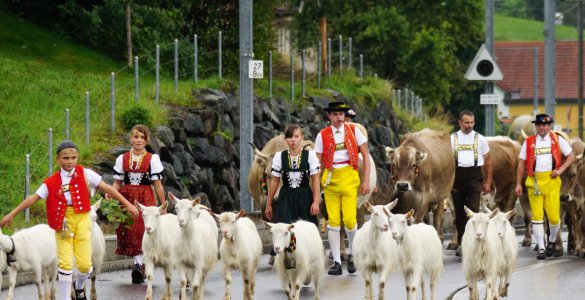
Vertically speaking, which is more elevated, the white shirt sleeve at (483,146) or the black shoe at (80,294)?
the white shirt sleeve at (483,146)

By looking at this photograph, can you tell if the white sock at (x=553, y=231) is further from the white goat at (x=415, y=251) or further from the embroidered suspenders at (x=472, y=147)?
the white goat at (x=415, y=251)

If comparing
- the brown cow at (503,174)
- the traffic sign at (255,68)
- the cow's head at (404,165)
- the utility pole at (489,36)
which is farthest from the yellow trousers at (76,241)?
the utility pole at (489,36)

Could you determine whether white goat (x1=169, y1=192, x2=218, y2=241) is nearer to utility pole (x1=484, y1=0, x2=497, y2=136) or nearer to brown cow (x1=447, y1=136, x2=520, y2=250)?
brown cow (x1=447, y1=136, x2=520, y2=250)

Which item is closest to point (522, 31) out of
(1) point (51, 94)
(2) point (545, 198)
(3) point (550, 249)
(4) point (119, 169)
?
(1) point (51, 94)

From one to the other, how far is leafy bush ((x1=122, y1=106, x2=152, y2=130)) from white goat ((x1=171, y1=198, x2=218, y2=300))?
1336cm

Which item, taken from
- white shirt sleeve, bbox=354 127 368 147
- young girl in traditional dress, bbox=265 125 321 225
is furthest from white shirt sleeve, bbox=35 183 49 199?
white shirt sleeve, bbox=354 127 368 147

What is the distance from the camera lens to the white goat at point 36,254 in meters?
17.5

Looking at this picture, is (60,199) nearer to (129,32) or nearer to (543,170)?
(543,170)

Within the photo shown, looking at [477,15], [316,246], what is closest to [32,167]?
[316,246]

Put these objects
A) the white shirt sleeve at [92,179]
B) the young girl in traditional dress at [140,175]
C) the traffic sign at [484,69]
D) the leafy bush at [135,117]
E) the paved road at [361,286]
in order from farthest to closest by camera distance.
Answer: the traffic sign at [484,69] < the leafy bush at [135,117] < the young girl in traditional dress at [140,175] < the paved road at [361,286] < the white shirt sleeve at [92,179]

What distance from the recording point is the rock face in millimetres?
30922

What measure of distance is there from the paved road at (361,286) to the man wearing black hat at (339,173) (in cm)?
60

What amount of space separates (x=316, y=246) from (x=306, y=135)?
20628 mm

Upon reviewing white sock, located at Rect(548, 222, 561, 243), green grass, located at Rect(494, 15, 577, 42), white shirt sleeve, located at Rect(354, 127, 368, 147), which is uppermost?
green grass, located at Rect(494, 15, 577, 42)
